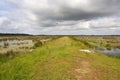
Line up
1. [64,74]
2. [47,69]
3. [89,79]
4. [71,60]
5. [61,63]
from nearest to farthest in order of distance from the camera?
[89,79]
[64,74]
[47,69]
[61,63]
[71,60]

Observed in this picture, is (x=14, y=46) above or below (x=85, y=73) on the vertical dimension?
below

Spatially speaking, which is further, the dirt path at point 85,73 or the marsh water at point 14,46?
the marsh water at point 14,46

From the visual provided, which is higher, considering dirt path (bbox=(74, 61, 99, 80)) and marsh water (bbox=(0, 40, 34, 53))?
dirt path (bbox=(74, 61, 99, 80))

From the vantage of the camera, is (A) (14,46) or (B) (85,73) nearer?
(B) (85,73)

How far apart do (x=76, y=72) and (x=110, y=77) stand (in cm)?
316

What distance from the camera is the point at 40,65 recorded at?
2559 cm

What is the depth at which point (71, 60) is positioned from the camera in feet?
87.2

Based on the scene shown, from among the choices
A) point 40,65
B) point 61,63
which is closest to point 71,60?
point 61,63

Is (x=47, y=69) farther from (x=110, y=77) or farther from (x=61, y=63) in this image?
(x=110, y=77)

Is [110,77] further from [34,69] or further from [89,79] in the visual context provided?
[34,69]

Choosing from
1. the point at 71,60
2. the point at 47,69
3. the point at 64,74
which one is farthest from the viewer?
the point at 71,60

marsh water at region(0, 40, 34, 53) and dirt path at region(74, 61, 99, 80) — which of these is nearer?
dirt path at region(74, 61, 99, 80)

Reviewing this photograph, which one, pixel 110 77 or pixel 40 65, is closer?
pixel 110 77

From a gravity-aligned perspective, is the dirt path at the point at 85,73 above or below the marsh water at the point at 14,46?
above
